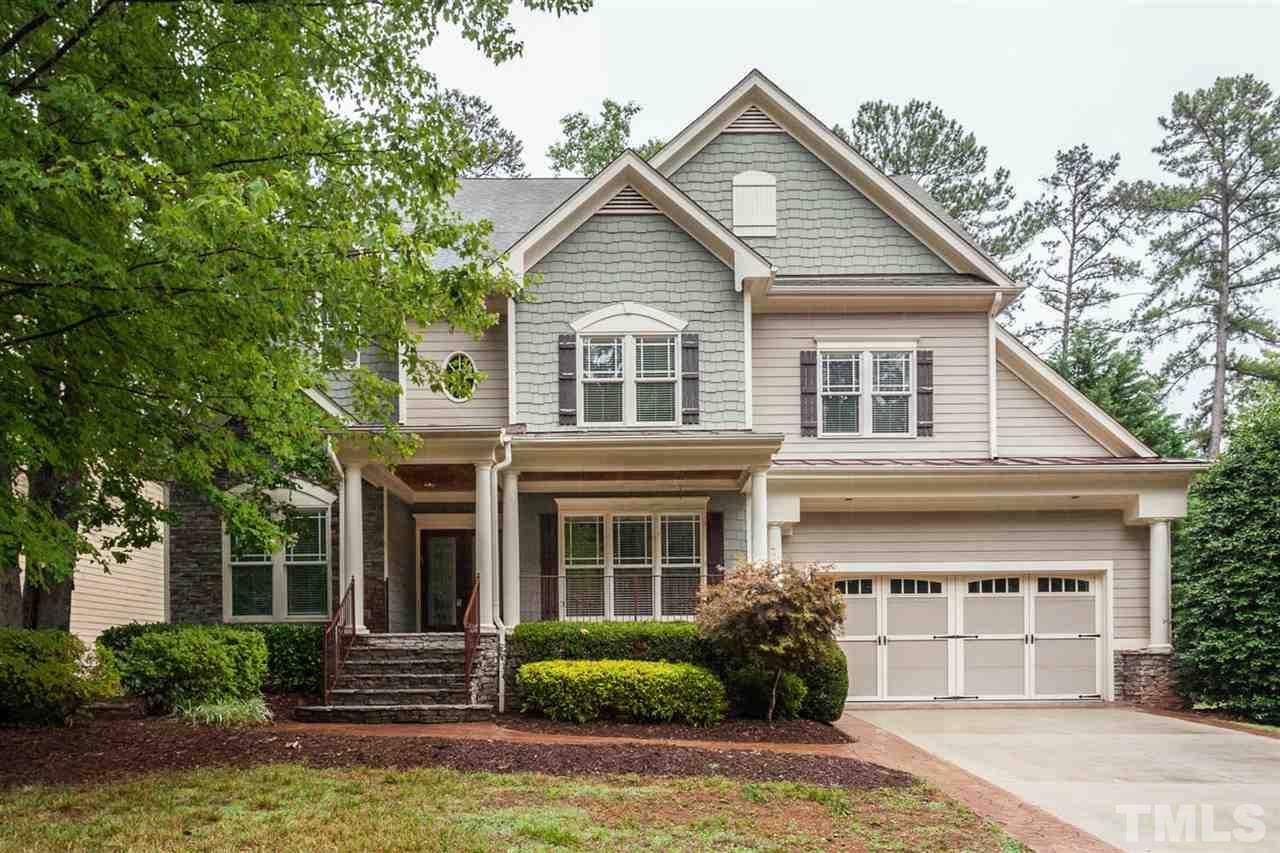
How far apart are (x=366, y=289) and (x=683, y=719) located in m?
6.74

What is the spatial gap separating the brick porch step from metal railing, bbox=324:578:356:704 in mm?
307

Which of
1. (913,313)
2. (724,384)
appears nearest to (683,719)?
(724,384)

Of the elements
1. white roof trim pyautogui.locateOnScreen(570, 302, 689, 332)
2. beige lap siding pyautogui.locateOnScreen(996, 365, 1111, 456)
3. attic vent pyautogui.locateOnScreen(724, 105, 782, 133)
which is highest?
attic vent pyautogui.locateOnScreen(724, 105, 782, 133)

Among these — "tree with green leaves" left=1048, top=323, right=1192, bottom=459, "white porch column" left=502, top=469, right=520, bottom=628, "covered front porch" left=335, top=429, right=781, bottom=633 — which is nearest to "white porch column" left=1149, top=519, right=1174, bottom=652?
"tree with green leaves" left=1048, top=323, right=1192, bottom=459

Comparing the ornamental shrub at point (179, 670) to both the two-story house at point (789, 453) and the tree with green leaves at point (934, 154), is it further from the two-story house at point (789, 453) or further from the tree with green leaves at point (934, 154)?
the tree with green leaves at point (934, 154)

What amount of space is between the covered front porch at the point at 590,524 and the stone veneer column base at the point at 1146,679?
589cm

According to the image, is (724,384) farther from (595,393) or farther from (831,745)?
(831,745)

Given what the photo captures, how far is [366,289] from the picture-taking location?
7973mm

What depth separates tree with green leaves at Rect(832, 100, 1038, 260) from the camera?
33.7 meters

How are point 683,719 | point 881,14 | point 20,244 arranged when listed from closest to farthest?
point 20,244 < point 683,719 < point 881,14

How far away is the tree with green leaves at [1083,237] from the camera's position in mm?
34406

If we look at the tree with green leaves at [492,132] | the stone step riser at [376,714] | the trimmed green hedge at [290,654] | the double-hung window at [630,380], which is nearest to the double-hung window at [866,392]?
the double-hung window at [630,380]

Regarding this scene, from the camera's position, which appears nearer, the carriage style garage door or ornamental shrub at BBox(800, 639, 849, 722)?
ornamental shrub at BBox(800, 639, 849, 722)

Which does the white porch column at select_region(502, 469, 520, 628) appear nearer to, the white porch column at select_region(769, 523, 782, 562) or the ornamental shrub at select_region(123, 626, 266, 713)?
the ornamental shrub at select_region(123, 626, 266, 713)
